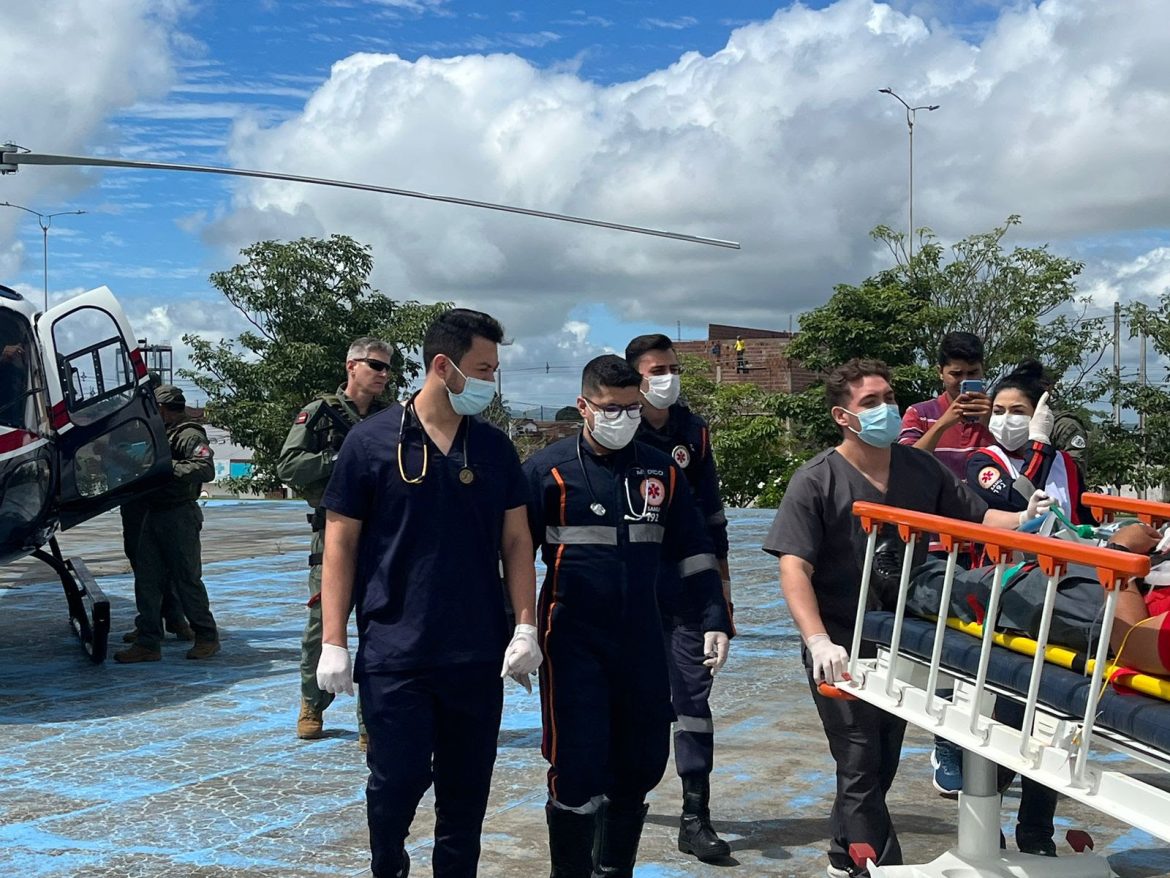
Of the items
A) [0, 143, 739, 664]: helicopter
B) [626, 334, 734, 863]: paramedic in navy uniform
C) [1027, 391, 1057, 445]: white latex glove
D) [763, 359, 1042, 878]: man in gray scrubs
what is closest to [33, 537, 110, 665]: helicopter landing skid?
[0, 143, 739, 664]: helicopter

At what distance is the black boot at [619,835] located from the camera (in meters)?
4.26

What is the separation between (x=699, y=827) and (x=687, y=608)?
0.81m

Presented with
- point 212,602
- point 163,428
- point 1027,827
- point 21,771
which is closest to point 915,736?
point 1027,827

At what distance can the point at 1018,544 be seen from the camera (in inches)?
131

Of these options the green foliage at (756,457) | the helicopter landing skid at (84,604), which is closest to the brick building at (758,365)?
the green foliage at (756,457)

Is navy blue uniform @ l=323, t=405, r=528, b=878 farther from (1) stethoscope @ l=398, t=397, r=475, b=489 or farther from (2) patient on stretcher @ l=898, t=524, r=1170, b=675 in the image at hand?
(2) patient on stretcher @ l=898, t=524, r=1170, b=675

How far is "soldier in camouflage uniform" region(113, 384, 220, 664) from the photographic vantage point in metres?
9.06

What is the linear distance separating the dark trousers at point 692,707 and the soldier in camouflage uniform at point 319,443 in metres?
1.95

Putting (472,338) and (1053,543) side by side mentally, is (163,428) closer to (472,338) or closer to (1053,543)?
(472,338)

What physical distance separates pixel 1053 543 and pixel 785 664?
5.96m

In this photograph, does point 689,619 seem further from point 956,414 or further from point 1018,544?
point 1018,544

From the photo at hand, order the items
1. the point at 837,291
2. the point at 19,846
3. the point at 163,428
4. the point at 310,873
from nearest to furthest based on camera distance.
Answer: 1. the point at 310,873
2. the point at 19,846
3. the point at 163,428
4. the point at 837,291

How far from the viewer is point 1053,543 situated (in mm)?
3154

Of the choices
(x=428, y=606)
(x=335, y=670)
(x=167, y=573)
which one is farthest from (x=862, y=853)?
(x=167, y=573)
